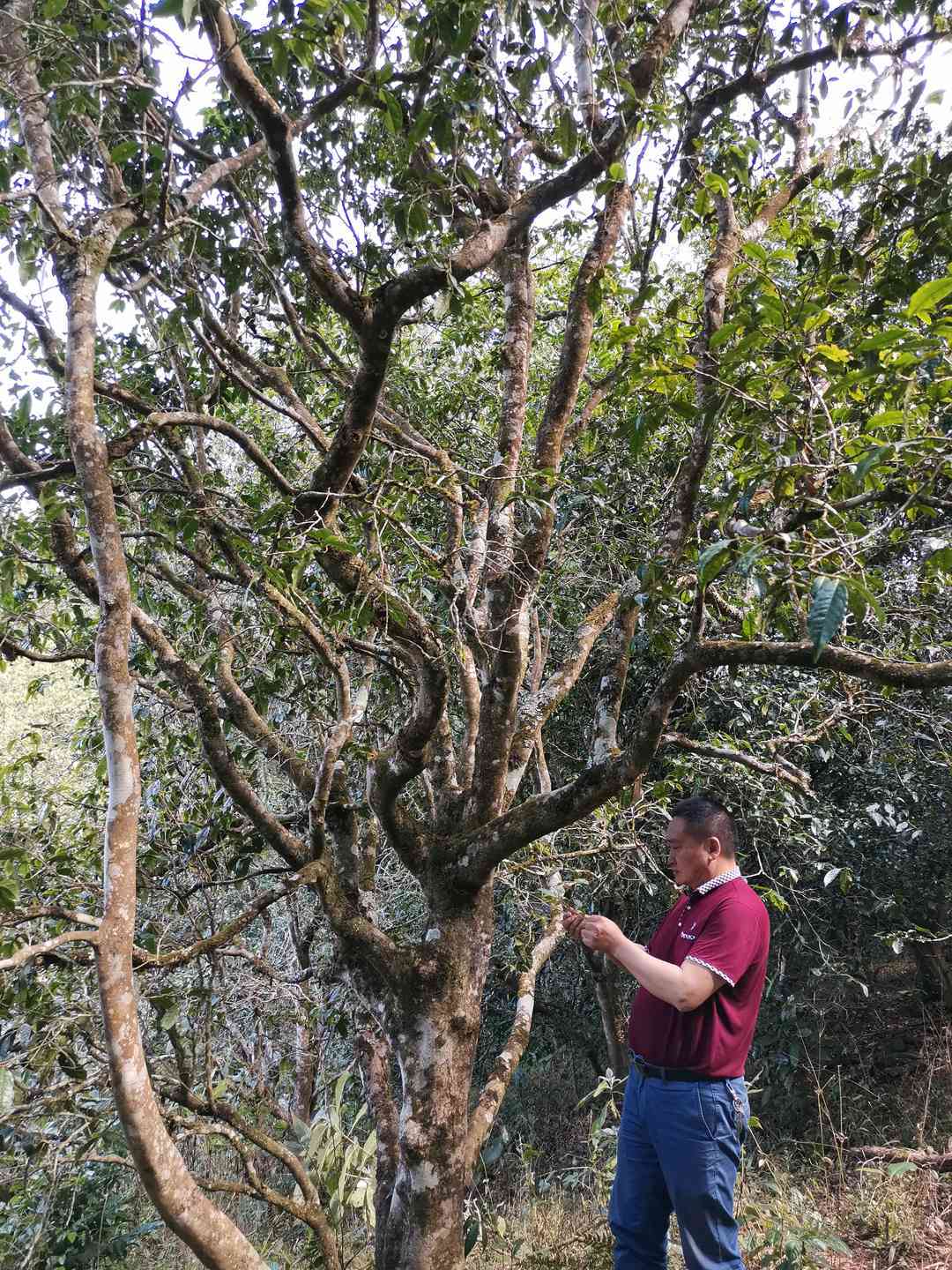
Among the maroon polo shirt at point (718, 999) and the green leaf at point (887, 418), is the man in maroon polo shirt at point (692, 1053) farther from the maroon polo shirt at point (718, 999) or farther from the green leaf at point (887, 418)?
the green leaf at point (887, 418)

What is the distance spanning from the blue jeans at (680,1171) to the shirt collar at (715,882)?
0.54 m

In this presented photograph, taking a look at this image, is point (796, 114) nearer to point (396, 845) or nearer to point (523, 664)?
point (523, 664)

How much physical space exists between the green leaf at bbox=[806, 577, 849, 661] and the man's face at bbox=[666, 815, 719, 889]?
1384 millimetres

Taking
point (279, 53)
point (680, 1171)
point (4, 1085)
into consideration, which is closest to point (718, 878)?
point (680, 1171)

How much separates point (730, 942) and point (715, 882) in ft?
0.74

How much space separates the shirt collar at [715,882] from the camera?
269 centimetres

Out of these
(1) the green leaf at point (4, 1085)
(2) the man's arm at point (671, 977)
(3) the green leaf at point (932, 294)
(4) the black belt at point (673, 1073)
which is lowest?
(4) the black belt at point (673, 1073)

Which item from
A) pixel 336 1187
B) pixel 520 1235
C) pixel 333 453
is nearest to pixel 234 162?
pixel 333 453

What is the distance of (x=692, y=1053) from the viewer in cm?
252

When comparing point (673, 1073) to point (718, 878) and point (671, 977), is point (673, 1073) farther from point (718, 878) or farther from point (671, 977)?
point (718, 878)

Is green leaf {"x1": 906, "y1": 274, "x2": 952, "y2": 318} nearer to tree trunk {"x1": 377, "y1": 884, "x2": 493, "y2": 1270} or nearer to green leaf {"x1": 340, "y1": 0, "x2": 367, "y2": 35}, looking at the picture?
green leaf {"x1": 340, "y1": 0, "x2": 367, "y2": 35}

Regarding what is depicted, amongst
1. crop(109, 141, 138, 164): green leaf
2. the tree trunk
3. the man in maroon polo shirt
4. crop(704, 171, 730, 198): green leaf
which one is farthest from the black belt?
crop(109, 141, 138, 164): green leaf

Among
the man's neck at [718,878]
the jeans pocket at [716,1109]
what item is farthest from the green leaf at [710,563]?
the jeans pocket at [716,1109]

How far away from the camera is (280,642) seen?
327cm
